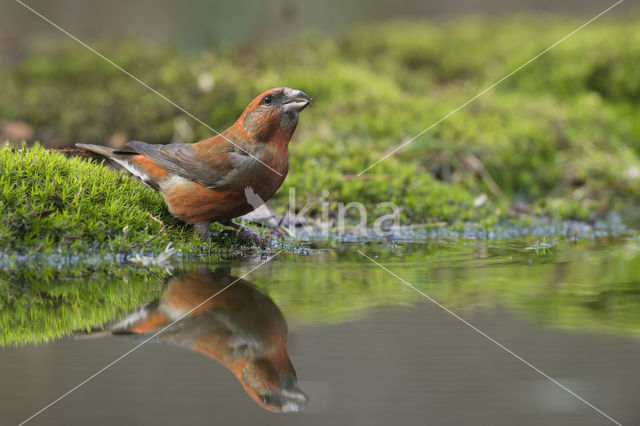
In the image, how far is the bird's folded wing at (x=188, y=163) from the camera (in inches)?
182

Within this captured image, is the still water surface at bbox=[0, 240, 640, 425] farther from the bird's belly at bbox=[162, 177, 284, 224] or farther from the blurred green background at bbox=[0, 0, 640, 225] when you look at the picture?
the blurred green background at bbox=[0, 0, 640, 225]

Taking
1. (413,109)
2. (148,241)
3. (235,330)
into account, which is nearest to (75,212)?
(148,241)

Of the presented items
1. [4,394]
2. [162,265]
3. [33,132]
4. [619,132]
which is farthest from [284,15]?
[4,394]

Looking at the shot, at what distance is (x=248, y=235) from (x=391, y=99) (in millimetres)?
4560

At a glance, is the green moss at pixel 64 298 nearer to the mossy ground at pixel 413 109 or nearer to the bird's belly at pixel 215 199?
the bird's belly at pixel 215 199

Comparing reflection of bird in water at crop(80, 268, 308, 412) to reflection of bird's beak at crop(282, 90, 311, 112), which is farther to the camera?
reflection of bird's beak at crop(282, 90, 311, 112)

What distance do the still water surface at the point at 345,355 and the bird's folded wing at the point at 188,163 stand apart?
2.37 ft

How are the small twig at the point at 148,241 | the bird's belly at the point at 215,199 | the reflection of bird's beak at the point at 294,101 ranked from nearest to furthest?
1. the small twig at the point at 148,241
2. the bird's belly at the point at 215,199
3. the reflection of bird's beak at the point at 294,101

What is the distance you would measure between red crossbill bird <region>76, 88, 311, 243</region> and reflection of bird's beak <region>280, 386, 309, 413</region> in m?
2.30

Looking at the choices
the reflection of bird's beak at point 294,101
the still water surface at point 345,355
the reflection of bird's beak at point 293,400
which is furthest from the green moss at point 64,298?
the reflection of bird's beak at point 294,101

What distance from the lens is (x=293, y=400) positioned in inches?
92.4

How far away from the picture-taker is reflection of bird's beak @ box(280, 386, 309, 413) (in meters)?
2.29

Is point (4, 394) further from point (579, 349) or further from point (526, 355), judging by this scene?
point (579, 349)

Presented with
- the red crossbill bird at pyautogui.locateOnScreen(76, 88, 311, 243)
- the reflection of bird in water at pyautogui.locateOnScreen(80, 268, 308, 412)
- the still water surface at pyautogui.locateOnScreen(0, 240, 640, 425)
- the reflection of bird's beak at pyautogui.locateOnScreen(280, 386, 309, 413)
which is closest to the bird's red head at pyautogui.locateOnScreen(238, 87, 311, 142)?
the red crossbill bird at pyautogui.locateOnScreen(76, 88, 311, 243)
